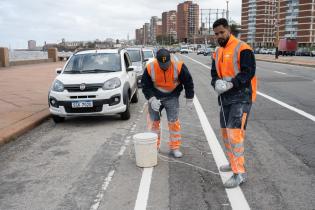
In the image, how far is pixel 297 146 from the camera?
21.7 feet

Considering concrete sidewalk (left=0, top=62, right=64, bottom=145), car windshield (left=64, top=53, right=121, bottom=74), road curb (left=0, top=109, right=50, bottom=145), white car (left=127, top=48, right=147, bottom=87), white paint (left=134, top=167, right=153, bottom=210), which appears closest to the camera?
white paint (left=134, top=167, right=153, bottom=210)

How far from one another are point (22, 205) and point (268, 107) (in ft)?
25.8

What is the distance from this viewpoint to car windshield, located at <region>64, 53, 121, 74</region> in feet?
31.6

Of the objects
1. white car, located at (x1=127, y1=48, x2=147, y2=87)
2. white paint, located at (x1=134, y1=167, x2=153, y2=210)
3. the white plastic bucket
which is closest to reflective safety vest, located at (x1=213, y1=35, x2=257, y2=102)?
the white plastic bucket

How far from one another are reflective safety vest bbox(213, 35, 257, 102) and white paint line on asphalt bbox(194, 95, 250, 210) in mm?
1329

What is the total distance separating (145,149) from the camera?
18.2 ft

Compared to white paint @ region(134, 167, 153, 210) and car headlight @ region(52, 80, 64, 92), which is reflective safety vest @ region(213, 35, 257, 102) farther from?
car headlight @ region(52, 80, 64, 92)

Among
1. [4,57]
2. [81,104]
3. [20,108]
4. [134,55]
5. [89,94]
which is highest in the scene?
[134,55]

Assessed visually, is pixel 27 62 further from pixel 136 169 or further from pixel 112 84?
pixel 136 169

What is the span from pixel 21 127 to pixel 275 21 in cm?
14240

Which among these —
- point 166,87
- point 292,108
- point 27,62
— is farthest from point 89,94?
point 27,62

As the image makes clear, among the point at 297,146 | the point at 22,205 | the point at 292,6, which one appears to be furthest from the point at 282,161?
the point at 292,6

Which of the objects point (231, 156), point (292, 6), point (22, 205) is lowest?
point (22, 205)

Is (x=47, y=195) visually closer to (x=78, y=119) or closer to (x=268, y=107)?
→ (x=78, y=119)
